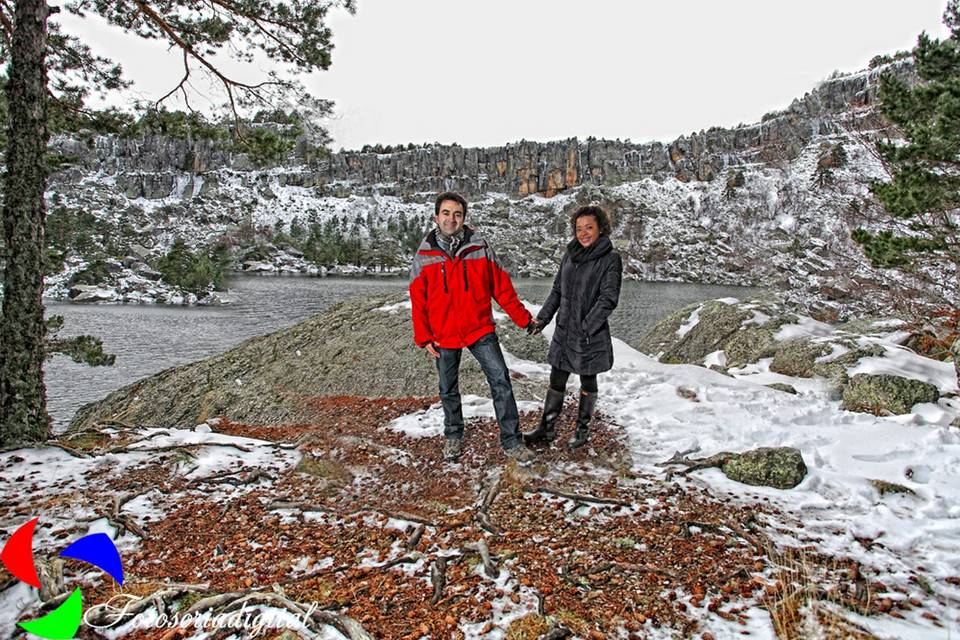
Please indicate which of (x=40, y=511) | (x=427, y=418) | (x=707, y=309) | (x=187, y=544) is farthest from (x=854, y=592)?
(x=707, y=309)

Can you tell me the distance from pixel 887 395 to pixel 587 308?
4.31 metres

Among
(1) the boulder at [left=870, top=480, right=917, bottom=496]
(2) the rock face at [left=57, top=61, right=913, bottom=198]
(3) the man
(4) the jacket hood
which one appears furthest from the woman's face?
(2) the rock face at [left=57, top=61, right=913, bottom=198]

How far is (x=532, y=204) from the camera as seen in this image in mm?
169750

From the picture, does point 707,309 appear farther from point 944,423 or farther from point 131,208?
point 131,208

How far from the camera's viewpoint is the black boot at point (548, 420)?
5.20m

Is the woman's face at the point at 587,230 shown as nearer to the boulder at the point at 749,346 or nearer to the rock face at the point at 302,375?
the rock face at the point at 302,375

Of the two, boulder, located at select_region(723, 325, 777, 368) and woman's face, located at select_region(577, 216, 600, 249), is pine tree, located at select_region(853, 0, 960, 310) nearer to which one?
woman's face, located at select_region(577, 216, 600, 249)

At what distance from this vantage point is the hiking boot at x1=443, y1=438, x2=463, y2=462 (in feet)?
16.3

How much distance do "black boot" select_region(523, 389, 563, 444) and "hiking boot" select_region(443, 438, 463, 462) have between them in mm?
701

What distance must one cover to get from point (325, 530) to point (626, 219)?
15417 cm

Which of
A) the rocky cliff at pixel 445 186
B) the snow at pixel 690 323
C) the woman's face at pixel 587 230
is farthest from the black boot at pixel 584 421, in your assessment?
the rocky cliff at pixel 445 186

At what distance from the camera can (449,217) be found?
4.64m

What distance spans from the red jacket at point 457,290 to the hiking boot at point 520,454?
3.80ft

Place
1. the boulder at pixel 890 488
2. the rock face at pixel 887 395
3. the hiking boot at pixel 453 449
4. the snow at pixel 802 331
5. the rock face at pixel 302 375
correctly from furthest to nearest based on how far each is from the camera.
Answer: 1. the snow at pixel 802 331
2. the rock face at pixel 302 375
3. the rock face at pixel 887 395
4. the hiking boot at pixel 453 449
5. the boulder at pixel 890 488
